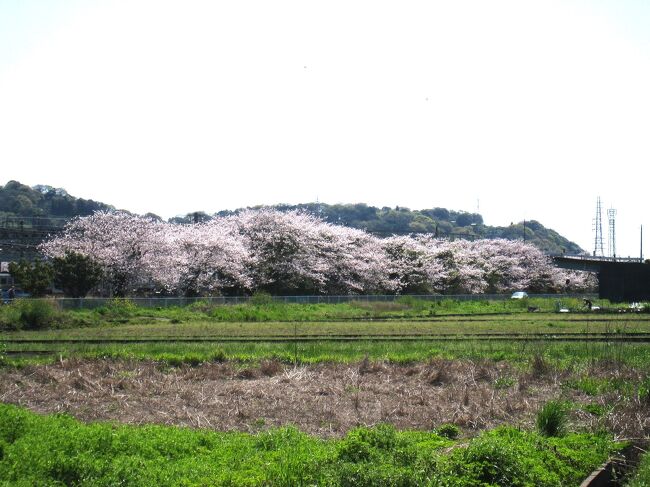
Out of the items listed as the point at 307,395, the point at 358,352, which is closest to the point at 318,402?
the point at 307,395

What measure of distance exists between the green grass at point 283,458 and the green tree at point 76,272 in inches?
1564

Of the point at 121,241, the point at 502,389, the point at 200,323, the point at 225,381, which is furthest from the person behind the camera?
the point at 121,241

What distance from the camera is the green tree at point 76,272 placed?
4775cm

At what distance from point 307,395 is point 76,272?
123 feet

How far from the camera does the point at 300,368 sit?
1773cm

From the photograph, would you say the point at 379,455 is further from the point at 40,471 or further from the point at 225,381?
the point at 225,381

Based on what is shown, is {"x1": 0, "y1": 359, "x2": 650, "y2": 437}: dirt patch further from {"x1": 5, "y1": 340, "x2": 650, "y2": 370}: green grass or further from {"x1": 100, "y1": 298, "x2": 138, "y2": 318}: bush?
{"x1": 100, "y1": 298, "x2": 138, "y2": 318}: bush

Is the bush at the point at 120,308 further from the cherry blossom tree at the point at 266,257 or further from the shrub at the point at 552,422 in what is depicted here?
the shrub at the point at 552,422

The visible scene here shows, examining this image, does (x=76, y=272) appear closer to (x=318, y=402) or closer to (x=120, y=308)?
(x=120, y=308)

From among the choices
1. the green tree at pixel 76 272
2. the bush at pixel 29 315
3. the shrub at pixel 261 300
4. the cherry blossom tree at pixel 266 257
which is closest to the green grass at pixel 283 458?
the bush at pixel 29 315

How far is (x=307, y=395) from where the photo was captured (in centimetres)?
1473

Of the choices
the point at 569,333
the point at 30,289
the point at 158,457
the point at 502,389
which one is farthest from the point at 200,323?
the point at 158,457

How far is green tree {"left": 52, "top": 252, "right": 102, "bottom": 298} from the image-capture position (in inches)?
1880

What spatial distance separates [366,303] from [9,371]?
37367 mm
